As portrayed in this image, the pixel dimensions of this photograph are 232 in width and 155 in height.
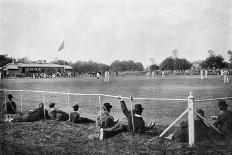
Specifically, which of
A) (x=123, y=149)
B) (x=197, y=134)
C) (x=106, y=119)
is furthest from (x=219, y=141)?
(x=106, y=119)

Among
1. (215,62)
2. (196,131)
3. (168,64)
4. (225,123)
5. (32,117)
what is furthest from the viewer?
(168,64)

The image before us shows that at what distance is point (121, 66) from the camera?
5404 inches

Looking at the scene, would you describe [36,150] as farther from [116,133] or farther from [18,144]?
[116,133]

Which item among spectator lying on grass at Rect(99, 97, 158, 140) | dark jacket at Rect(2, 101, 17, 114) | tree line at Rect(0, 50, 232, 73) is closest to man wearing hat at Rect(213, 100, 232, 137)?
spectator lying on grass at Rect(99, 97, 158, 140)

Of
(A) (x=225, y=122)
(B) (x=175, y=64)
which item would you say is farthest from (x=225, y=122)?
(B) (x=175, y=64)

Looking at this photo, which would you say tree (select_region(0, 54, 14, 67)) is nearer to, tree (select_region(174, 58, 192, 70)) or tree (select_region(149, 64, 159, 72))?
tree (select_region(149, 64, 159, 72))

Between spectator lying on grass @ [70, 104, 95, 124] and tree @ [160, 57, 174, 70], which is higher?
→ tree @ [160, 57, 174, 70]

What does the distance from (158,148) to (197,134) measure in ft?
3.28

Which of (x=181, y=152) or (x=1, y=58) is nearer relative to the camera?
(x=181, y=152)

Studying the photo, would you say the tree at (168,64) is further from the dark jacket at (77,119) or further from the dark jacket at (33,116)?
the dark jacket at (77,119)

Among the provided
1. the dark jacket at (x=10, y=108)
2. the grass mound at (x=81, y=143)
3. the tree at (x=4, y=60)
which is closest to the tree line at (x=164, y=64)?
the tree at (x=4, y=60)

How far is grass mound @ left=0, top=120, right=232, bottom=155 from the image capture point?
6.26 metres

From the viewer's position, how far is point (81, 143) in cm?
721

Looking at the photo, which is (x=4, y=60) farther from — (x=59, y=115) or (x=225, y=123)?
(x=225, y=123)
